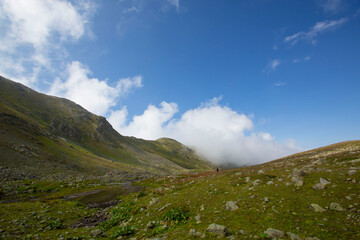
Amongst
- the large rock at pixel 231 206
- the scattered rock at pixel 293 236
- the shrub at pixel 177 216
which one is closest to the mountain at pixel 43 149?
the shrub at pixel 177 216

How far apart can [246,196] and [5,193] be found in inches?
1717

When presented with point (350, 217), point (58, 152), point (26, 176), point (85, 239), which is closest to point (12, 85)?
point (58, 152)

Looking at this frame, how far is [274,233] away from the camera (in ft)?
23.3

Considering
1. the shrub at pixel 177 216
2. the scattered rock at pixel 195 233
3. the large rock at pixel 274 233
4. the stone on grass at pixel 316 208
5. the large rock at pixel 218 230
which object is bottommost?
the shrub at pixel 177 216

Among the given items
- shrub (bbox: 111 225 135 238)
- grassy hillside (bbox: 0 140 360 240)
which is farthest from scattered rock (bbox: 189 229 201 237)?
shrub (bbox: 111 225 135 238)

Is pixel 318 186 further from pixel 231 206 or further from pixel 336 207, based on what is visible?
pixel 231 206

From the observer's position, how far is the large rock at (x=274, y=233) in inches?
273

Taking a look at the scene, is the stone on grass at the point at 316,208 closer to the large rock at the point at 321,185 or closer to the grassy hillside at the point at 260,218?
the grassy hillside at the point at 260,218

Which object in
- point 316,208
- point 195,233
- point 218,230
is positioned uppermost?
point 316,208

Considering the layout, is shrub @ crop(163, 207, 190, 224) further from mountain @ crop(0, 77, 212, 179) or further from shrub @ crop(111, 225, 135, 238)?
mountain @ crop(0, 77, 212, 179)

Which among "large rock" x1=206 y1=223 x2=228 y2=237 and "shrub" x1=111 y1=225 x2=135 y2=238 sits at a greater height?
"large rock" x1=206 y1=223 x2=228 y2=237

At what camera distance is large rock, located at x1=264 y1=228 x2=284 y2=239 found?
6939mm

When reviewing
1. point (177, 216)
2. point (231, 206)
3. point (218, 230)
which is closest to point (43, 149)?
point (177, 216)

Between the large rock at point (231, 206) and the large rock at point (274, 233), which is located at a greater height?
the large rock at point (274, 233)
